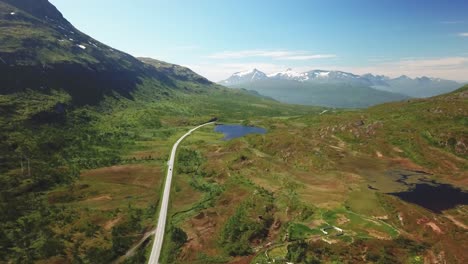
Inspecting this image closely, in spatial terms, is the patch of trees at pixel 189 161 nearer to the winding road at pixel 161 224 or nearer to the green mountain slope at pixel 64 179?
the winding road at pixel 161 224

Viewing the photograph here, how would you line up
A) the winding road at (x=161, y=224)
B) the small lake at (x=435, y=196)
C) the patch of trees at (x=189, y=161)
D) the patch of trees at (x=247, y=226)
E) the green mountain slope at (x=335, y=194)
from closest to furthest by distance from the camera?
the green mountain slope at (x=335, y=194) → the winding road at (x=161, y=224) → the patch of trees at (x=247, y=226) → the small lake at (x=435, y=196) → the patch of trees at (x=189, y=161)

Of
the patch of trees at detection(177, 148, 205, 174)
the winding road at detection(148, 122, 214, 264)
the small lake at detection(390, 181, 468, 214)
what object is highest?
the small lake at detection(390, 181, 468, 214)

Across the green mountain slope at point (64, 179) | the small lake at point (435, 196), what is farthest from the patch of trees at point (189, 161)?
the small lake at point (435, 196)

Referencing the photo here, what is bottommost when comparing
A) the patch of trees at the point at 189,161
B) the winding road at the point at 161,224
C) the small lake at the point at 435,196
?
the winding road at the point at 161,224

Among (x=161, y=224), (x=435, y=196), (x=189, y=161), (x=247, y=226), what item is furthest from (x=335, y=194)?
(x=189, y=161)

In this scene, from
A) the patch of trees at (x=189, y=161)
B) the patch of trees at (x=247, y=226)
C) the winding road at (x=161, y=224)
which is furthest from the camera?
the patch of trees at (x=189, y=161)

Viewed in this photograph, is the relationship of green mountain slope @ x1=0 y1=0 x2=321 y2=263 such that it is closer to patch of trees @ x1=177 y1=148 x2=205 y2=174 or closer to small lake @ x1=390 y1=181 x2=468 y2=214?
patch of trees @ x1=177 y1=148 x2=205 y2=174

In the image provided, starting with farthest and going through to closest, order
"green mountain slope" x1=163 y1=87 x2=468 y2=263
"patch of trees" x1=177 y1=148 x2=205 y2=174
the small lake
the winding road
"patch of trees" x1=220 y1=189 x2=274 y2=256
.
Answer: "patch of trees" x1=177 y1=148 x2=205 y2=174
the small lake
"patch of trees" x1=220 y1=189 x2=274 y2=256
the winding road
"green mountain slope" x1=163 y1=87 x2=468 y2=263

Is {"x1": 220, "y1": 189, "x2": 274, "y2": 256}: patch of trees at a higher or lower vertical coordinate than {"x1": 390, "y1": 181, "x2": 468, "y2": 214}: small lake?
lower

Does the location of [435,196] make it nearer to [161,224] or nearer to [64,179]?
[161,224]

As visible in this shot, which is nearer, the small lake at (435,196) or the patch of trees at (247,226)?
the patch of trees at (247,226)

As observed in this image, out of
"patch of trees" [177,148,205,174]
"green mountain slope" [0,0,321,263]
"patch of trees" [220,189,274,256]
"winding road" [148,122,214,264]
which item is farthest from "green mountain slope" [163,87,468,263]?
"green mountain slope" [0,0,321,263]

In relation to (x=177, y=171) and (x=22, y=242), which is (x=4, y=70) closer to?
(x=177, y=171)

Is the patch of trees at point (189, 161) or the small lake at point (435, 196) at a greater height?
the small lake at point (435, 196)
